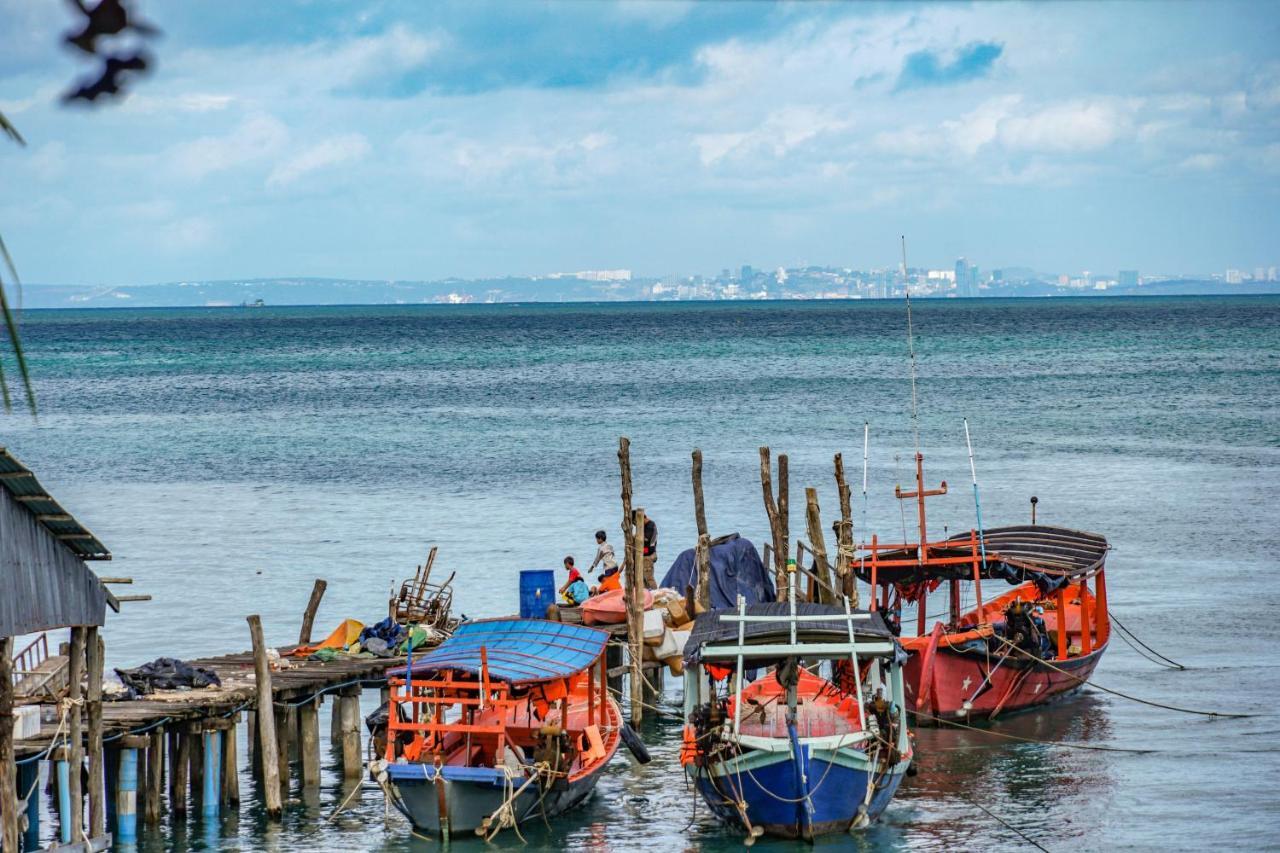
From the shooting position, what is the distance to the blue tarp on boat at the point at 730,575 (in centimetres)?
3011

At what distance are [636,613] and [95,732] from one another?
11.0 meters

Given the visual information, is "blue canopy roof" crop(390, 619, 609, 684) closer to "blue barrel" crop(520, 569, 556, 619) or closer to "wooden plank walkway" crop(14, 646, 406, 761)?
"wooden plank walkway" crop(14, 646, 406, 761)

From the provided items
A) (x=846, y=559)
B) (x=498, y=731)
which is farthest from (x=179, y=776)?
(x=846, y=559)

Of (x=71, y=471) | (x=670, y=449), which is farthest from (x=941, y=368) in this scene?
(x=71, y=471)

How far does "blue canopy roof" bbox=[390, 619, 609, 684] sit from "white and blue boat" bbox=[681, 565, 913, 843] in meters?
1.61

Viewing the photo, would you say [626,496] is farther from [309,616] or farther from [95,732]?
[95,732]

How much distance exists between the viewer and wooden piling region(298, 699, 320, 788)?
23.5 metres

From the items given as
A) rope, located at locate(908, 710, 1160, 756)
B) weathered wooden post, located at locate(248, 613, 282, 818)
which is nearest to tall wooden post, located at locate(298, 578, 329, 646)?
weathered wooden post, located at locate(248, 613, 282, 818)

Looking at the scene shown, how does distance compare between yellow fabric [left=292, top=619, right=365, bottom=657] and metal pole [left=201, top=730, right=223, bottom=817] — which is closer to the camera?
metal pole [left=201, top=730, right=223, bottom=817]

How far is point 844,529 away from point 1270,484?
29.8m

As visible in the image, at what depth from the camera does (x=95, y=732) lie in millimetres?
18344

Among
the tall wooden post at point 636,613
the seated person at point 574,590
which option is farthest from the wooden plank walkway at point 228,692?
the seated person at point 574,590

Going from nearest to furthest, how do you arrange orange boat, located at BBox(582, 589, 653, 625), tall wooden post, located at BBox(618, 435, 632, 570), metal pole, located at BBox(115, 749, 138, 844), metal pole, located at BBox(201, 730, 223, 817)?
metal pole, located at BBox(115, 749, 138, 844) < metal pole, located at BBox(201, 730, 223, 817) < tall wooden post, located at BBox(618, 435, 632, 570) < orange boat, located at BBox(582, 589, 653, 625)

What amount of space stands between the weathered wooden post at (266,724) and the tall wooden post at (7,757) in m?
5.35
